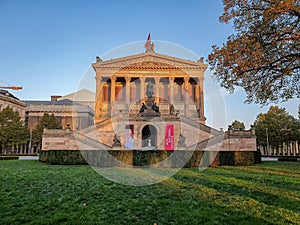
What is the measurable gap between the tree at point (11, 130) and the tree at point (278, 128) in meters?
45.8

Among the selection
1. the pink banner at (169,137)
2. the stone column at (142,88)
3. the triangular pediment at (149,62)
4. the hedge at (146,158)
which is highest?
the triangular pediment at (149,62)

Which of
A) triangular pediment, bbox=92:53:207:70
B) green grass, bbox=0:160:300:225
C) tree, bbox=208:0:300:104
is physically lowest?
green grass, bbox=0:160:300:225

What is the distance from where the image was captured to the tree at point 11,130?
40.8m

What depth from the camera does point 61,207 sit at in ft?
19.7

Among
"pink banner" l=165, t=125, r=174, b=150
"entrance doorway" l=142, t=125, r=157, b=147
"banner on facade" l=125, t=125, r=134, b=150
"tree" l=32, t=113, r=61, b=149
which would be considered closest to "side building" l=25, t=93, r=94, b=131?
"tree" l=32, t=113, r=61, b=149

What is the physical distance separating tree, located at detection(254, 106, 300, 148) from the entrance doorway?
29.0 meters

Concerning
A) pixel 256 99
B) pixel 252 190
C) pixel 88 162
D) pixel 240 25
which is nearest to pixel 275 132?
pixel 256 99

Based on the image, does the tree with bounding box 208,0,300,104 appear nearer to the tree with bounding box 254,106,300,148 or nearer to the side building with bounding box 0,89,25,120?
the tree with bounding box 254,106,300,148

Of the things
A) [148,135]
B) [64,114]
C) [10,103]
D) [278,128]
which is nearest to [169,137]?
[148,135]

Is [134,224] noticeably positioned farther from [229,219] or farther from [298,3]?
[298,3]

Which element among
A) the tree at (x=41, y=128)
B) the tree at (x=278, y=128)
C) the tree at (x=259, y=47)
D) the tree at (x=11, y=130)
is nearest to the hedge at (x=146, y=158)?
the tree at (x=259, y=47)

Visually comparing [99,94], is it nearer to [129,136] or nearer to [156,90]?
[156,90]

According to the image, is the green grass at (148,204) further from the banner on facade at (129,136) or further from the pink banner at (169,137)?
the pink banner at (169,137)

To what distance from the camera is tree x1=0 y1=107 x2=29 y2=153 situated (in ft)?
134
